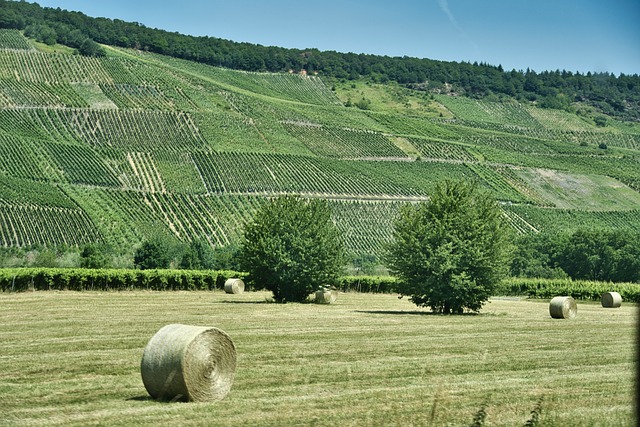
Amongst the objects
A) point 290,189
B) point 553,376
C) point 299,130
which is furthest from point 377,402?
point 299,130

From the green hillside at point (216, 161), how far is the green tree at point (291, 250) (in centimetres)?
4097

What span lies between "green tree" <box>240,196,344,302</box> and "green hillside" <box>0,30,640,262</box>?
40970 millimetres

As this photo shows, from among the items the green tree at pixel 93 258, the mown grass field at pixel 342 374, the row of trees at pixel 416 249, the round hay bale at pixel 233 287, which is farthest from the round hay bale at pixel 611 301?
the green tree at pixel 93 258

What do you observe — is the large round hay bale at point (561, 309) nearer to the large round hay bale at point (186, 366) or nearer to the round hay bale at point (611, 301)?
the round hay bale at point (611, 301)

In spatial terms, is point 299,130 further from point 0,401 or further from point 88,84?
point 0,401

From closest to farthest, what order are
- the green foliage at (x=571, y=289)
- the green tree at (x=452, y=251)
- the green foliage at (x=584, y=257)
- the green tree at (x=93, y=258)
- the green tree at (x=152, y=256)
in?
the green tree at (x=452, y=251) → the green foliage at (x=571, y=289) → the green tree at (x=93, y=258) → the green tree at (x=152, y=256) → the green foliage at (x=584, y=257)

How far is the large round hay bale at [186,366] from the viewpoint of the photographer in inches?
678

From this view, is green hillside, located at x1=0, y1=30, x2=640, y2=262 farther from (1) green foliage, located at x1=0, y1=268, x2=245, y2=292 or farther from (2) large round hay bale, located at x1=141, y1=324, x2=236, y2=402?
(2) large round hay bale, located at x1=141, y1=324, x2=236, y2=402

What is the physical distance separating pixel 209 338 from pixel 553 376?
6.94 m

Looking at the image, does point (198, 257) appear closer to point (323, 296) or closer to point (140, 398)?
point (323, 296)

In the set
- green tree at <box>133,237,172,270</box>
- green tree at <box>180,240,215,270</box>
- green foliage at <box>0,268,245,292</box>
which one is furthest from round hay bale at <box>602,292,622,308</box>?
green tree at <box>133,237,172,270</box>

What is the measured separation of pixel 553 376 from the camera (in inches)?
814

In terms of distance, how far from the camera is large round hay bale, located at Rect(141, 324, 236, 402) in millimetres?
17219

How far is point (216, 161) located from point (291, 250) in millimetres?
77457
